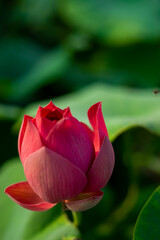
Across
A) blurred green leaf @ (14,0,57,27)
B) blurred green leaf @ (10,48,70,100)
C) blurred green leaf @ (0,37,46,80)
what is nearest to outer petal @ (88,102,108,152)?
blurred green leaf @ (10,48,70,100)

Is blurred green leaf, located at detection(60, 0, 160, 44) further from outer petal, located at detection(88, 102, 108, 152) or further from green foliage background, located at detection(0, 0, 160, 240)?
outer petal, located at detection(88, 102, 108, 152)

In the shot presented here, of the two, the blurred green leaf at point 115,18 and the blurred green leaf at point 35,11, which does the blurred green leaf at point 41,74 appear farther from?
the blurred green leaf at point 35,11

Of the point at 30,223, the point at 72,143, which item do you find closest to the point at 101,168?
the point at 72,143

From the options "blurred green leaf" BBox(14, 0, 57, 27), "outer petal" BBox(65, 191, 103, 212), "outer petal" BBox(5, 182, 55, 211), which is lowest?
"outer petal" BBox(65, 191, 103, 212)

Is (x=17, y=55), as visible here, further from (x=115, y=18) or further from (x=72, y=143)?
(x=72, y=143)

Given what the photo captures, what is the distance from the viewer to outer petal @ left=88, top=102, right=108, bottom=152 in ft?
1.60

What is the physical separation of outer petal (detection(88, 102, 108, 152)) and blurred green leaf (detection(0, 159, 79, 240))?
23 centimetres

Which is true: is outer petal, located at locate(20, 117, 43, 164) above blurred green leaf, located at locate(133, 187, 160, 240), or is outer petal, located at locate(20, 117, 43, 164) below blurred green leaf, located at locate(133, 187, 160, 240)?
above

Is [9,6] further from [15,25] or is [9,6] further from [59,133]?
[59,133]

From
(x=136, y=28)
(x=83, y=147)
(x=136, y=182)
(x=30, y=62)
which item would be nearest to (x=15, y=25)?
(x=30, y=62)

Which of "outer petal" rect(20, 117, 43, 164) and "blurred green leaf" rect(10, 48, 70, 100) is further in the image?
"blurred green leaf" rect(10, 48, 70, 100)

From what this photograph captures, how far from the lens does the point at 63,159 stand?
0.44 m

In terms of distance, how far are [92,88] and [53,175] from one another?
86 cm

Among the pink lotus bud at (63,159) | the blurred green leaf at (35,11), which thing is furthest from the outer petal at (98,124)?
the blurred green leaf at (35,11)
